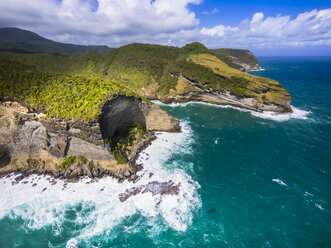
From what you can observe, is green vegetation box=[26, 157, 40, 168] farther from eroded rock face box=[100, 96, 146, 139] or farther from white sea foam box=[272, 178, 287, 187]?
white sea foam box=[272, 178, 287, 187]

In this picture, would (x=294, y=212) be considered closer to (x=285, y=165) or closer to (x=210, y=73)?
(x=285, y=165)

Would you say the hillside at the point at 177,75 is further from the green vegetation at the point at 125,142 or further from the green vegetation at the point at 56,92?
the green vegetation at the point at 56,92

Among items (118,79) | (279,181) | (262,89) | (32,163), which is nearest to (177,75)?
(118,79)

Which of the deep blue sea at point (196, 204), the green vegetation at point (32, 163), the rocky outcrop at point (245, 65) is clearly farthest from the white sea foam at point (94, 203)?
the rocky outcrop at point (245, 65)

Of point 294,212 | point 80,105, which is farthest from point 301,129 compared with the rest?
point 80,105

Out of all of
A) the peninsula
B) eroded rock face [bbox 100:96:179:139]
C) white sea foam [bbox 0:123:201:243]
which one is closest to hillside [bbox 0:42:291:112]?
eroded rock face [bbox 100:96:179:139]

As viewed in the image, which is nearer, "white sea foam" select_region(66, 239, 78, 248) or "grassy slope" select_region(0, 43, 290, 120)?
"white sea foam" select_region(66, 239, 78, 248)

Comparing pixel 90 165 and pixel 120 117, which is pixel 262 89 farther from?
pixel 90 165
